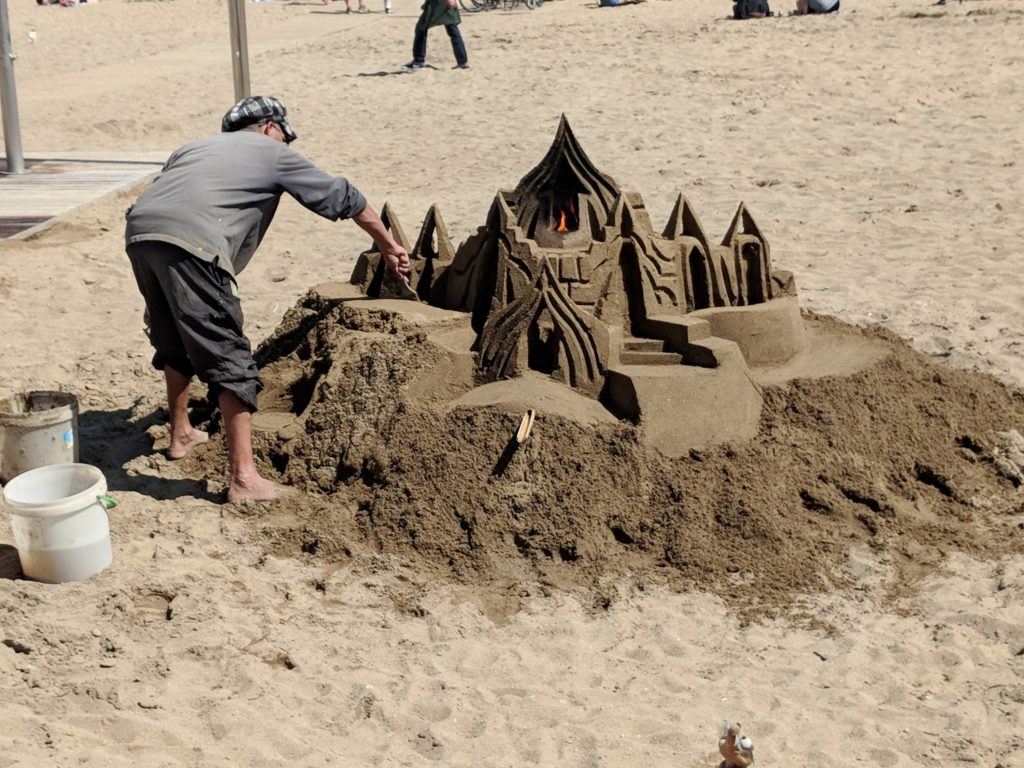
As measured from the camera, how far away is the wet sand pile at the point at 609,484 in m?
4.04

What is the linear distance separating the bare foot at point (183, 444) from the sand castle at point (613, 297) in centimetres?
97

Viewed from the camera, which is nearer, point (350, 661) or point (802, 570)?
point (350, 661)

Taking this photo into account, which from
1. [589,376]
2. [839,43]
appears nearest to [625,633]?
[589,376]

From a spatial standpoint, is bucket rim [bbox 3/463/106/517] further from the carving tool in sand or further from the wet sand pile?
the carving tool in sand

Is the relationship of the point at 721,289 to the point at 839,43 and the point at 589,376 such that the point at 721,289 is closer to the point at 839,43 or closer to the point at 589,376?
the point at 589,376

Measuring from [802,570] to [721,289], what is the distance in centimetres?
137

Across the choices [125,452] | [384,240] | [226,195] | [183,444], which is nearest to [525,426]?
[384,240]

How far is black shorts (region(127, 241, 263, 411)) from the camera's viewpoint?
13.5 ft

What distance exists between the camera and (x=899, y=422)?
4.65m

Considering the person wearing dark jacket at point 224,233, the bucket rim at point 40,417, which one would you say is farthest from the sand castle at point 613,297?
the bucket rim at point 40,417

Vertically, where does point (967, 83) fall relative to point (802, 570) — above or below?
above

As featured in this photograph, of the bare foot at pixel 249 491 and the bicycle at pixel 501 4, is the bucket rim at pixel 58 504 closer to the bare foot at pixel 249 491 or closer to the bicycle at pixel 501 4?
the bare foot at pixel 249 491

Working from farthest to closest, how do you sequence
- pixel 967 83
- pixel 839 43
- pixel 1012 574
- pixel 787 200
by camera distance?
pixel 839 43 < pixel 967 83 < pixel 787 200 < pixel 1012 574

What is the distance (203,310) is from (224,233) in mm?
273
